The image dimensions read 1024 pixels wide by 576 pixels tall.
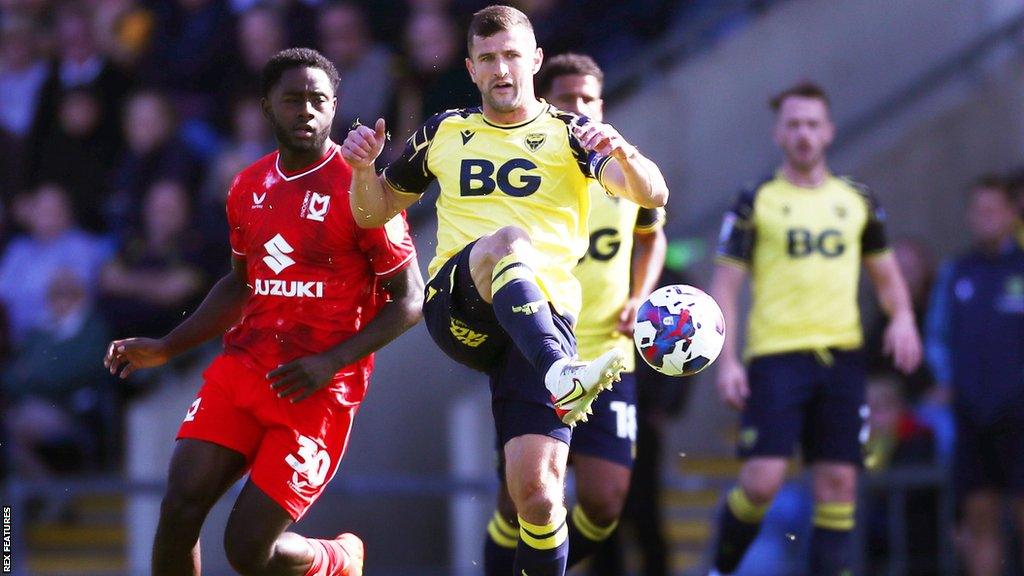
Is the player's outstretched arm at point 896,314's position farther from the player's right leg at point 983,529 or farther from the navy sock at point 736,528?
the player's right leg at point 983,529

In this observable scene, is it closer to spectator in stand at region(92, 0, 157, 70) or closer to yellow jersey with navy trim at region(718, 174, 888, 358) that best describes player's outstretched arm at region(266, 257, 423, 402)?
yellow jersey with navy trim at region(718, 174, 888, 358)

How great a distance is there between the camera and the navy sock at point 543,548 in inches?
261

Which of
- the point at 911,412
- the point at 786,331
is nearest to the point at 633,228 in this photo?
the point at 786,331

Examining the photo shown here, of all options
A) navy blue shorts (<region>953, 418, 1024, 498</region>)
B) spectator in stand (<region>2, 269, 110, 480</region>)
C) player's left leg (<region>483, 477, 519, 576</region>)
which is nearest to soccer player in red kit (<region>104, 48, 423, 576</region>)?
player's left leg (<region>483, 477, 519, 576</region>)

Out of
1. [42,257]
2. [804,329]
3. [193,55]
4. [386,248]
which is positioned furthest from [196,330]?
[193,55]

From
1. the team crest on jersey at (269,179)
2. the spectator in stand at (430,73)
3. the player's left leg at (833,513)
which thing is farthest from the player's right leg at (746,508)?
the spectator in stand at (430,73)

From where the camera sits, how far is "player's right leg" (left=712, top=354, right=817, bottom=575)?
9.01m

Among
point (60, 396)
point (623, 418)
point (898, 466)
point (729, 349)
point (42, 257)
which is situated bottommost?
point (623, 418)

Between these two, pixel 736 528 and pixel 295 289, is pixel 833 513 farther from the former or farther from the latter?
pixel 295 289

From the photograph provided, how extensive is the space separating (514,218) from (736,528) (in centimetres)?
299

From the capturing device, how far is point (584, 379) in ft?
19.9

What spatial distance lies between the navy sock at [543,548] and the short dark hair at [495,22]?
1.96m

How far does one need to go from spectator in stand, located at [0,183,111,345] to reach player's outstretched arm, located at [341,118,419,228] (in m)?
6.45

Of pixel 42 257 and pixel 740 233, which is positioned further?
pixel 42 257
